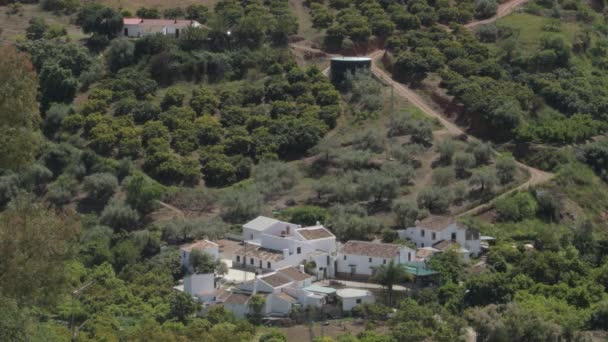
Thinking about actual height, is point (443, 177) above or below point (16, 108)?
below

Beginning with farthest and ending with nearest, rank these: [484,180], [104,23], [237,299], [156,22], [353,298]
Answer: [156,22], [104,23], [484,180], [353,298], [237,299]

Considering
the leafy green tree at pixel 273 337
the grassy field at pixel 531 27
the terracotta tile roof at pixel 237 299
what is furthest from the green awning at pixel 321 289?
the grassy field at pixel 531 27

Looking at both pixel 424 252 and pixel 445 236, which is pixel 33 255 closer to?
pixel 424 252

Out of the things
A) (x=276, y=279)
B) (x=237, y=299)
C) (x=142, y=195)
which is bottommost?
(x=237, y=299)

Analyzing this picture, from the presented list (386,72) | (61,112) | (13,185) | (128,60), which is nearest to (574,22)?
(386,72)

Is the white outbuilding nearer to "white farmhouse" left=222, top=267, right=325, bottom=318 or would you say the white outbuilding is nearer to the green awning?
Answer: the green awning

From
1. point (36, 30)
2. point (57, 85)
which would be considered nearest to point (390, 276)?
point (57, 85)

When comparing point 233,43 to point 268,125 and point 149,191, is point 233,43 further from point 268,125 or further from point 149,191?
point 149,191
